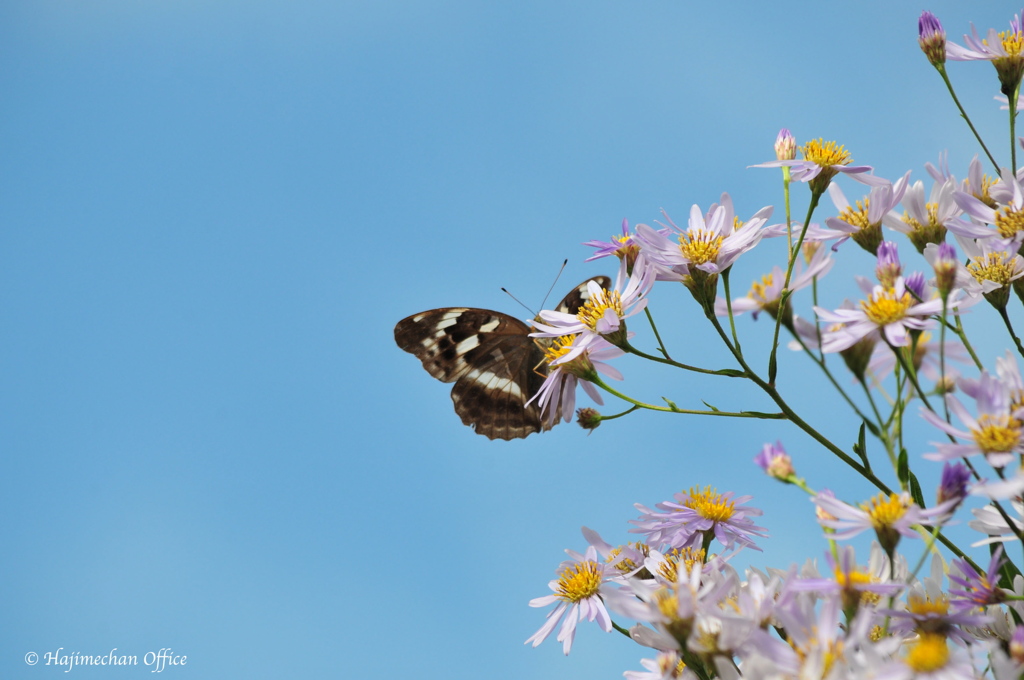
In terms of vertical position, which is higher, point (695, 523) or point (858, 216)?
point (858, 216)

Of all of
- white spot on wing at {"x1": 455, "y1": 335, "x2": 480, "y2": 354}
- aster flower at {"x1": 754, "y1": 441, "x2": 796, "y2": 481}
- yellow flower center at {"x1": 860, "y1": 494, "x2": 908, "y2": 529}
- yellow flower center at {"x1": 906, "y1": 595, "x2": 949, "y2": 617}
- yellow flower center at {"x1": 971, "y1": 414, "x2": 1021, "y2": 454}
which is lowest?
yellow flower center at {"x1": 906, "y1": 595, "x2": 949, "y2": 617}

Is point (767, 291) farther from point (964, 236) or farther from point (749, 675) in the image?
point (749, 675)

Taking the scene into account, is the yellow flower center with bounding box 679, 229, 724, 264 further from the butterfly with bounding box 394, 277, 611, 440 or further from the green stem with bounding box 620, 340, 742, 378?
the butterfly with bounding box 394, 277, 611, 440

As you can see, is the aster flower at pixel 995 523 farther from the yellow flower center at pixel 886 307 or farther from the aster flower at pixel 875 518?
the yellow flower center at pixel 886 307

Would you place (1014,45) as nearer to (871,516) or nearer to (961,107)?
(961,107)

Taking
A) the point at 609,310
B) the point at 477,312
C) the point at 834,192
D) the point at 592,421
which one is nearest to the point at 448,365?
the point at 477,312

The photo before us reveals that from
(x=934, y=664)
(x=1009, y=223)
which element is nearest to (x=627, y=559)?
(x=934, y=664)

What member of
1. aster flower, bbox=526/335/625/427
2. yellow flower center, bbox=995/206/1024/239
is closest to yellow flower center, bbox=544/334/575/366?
aster flower, bbox=526/335/625/427

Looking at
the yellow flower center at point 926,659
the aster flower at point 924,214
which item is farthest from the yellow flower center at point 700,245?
the yellow flower center at point 926,659
